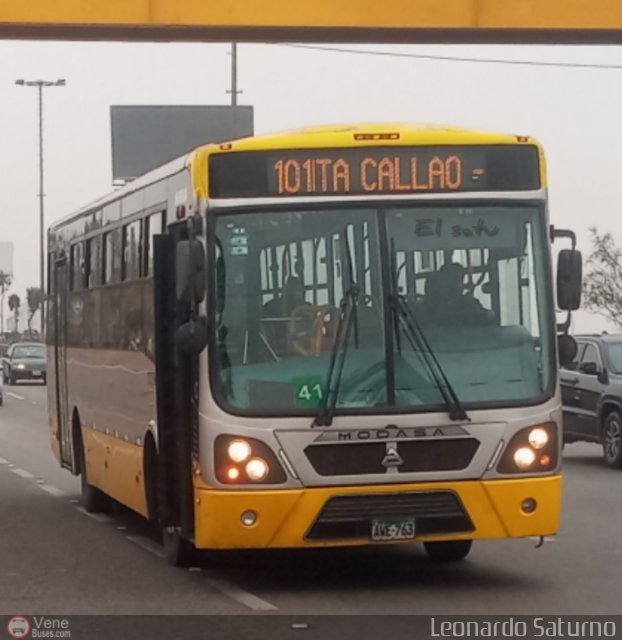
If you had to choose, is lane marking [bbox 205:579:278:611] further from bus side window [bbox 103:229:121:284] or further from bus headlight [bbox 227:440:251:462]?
bus side window [bbox 103:229:121:284]

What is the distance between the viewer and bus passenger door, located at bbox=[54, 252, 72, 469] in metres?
18.6

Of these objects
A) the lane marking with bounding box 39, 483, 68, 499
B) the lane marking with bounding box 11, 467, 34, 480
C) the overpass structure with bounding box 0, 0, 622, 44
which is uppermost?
the overpass structure with bounding box 0, 0, 622, 44

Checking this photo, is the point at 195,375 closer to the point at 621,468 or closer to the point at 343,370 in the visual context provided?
the point at 343,370

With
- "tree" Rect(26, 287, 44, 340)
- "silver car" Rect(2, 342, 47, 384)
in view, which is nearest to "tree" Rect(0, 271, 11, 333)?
"tree" Rect(26, 287, 44, 340)

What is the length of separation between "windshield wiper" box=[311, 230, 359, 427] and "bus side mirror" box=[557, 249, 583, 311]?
141 centimetres

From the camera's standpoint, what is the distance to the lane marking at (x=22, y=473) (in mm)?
22438

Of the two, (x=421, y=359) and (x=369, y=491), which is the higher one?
(x=421, y=359)

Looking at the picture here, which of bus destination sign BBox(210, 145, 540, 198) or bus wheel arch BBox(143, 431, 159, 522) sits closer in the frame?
bus destination sign BBox(210, 145, 540, 198)

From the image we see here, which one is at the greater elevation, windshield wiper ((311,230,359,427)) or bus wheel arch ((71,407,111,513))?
windshield wiper ((311,230,359,427))

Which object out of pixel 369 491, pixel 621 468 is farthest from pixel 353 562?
pixel 621 468

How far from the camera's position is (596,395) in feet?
76.2

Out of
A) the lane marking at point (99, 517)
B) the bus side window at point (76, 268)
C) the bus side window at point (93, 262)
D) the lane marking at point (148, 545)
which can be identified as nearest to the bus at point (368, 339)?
the lane marking at point (148, 545)
